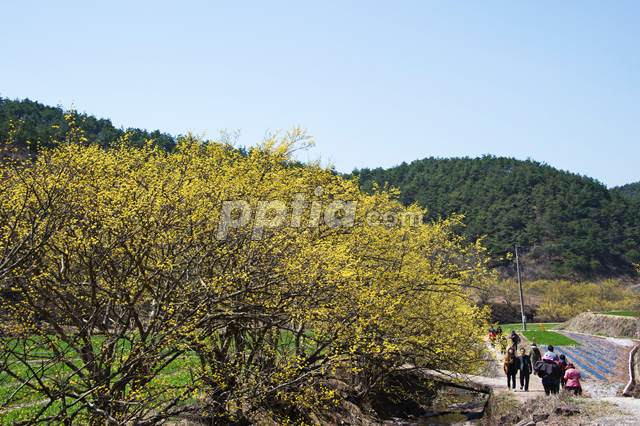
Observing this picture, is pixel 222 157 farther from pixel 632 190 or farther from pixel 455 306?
pixel 632 190

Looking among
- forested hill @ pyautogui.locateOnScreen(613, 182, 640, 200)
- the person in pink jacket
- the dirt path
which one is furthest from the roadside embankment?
forested hill @ pyautogui.locateOnScreen(613, 182, 640, 200)

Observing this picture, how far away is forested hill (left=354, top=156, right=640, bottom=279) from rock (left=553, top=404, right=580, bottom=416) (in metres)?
74.5

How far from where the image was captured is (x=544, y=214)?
100062 millimetres

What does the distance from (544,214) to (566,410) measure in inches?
3881

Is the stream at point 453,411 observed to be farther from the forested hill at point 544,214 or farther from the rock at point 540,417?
the forested hill at point 544,214

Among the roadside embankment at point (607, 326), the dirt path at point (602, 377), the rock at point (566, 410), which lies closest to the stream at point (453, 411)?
the dirt path at point (602, 377)

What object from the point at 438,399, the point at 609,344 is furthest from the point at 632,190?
the point at 438,399

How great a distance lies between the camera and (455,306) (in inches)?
680

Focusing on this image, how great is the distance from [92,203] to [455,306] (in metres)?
12.9

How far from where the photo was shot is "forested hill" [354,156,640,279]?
88.9m

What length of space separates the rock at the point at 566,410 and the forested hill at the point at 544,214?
7452 centimetres

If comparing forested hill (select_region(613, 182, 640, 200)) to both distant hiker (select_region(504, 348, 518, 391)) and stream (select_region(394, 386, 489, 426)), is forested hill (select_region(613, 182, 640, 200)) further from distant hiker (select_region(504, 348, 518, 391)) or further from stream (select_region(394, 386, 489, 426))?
distant hiker (select_region(504, 348, 518, 391))

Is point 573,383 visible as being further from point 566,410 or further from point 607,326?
point 607,326

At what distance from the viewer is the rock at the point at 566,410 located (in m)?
10.4
